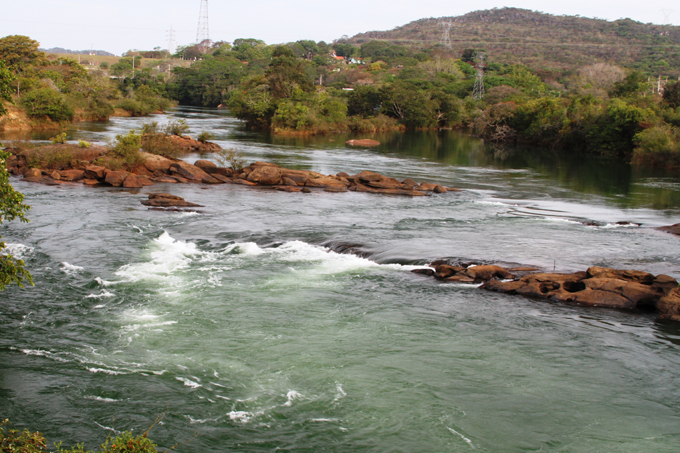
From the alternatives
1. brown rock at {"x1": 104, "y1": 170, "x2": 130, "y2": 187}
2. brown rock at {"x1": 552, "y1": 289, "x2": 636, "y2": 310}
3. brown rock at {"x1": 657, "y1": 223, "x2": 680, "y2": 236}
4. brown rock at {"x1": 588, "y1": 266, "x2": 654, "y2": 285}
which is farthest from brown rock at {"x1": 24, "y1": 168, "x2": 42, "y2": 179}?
brown rock at {"x1": 657, "y1": 223, "x2": 680, "y2": 236}

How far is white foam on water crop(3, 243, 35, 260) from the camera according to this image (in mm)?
16688

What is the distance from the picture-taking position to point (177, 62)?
179250 millimetres

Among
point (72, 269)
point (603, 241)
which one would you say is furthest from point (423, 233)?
point (72, 269)

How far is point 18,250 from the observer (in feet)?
56.2

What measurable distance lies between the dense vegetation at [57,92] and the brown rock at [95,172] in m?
23.0

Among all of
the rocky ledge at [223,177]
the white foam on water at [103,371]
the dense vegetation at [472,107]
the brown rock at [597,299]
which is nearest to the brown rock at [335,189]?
the rocky ledge at [223,177]

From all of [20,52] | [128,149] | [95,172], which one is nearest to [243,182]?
[128,149]

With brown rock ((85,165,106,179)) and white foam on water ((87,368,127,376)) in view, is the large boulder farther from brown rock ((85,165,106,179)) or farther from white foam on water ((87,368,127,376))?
white foam on water ((87,368,127,376))

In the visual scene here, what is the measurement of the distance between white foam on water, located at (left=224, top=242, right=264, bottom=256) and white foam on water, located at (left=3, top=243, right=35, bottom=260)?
18.7 ft

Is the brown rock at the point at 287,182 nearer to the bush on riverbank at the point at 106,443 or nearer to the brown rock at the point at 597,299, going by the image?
the brown rock at the point at 597,299

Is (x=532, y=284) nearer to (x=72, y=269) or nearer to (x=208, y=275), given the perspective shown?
(x=208, y=275)

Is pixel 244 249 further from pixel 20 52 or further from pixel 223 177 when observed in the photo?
pixel 20 52

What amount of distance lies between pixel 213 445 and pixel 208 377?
1.95 metres

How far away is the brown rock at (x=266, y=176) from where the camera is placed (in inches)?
1251
